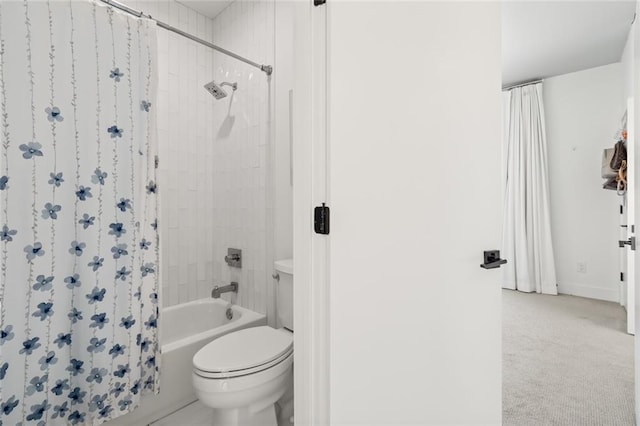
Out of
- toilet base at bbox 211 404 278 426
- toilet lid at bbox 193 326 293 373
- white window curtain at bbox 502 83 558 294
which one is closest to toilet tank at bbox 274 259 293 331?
toilet lid at bbox 193 326 293 373

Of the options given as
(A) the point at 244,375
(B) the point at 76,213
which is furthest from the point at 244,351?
(B) the point at 76,213

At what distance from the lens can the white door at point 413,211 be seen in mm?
938

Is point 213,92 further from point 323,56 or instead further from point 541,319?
point 541,319

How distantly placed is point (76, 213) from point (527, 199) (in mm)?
4450

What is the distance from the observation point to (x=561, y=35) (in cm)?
306

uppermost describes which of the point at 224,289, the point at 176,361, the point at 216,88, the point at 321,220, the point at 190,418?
the point at 216,88

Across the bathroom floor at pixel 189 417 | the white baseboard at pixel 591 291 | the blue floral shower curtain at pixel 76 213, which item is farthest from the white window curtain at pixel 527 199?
the blue floral shower curtain at pixel 76 213

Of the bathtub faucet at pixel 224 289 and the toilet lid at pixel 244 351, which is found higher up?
the bathtub faucet at pixel 224 289

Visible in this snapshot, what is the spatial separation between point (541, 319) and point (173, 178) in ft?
11.2

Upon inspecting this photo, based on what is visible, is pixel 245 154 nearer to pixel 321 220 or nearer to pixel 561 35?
pixel 321 220

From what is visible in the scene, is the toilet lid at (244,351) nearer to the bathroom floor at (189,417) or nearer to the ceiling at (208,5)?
the bathroom floor at (189,417)

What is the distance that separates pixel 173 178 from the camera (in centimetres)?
240

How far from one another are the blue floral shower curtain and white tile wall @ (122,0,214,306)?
35.1 inches

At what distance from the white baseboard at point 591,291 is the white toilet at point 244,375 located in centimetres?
377
